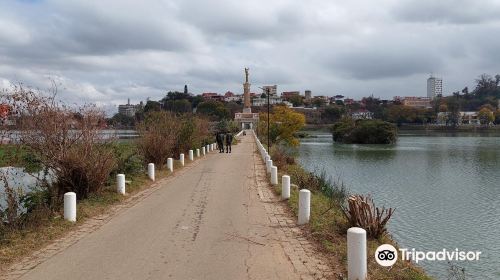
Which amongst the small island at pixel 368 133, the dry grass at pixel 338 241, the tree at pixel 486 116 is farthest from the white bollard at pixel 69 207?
the tree at pixel 486 116

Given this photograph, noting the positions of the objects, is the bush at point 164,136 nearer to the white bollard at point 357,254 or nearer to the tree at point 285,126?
the white bollard at point 357,254

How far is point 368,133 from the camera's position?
90.1 m

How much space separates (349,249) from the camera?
6457 mm

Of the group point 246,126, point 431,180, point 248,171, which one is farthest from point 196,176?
point 246,126

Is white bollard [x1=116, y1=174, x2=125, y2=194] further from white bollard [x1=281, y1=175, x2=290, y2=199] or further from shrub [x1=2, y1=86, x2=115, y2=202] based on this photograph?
white bollard [x1=281, y1=175, x2=290, y2=199]

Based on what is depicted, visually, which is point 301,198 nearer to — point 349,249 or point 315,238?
point 315,238

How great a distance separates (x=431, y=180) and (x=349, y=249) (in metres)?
25.7

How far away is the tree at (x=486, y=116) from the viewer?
155125 mm

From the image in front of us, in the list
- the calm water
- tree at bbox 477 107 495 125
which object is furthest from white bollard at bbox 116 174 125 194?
tree at bbox 477 107 495 125

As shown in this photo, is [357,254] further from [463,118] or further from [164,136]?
[463,118]

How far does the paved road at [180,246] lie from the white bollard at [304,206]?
775 millimetres

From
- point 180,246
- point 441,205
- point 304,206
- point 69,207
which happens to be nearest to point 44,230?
point 69,207

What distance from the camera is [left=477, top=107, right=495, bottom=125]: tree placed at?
6107 inches

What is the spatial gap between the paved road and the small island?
77.8 m
